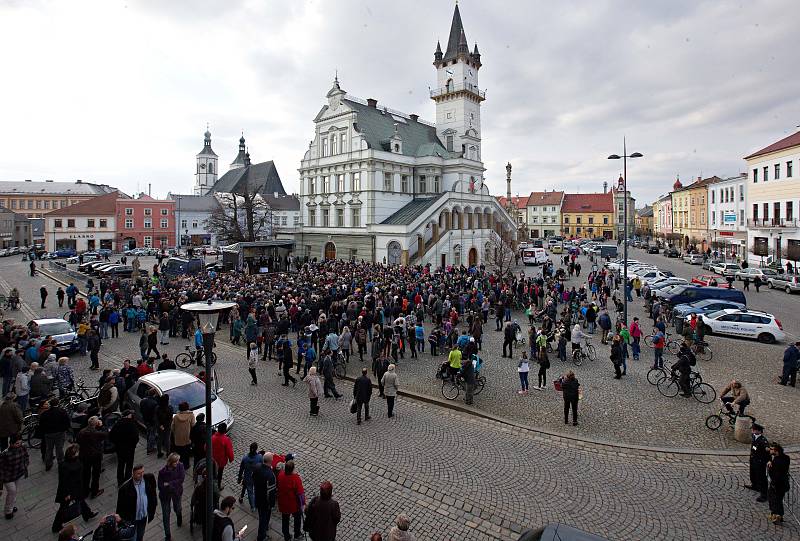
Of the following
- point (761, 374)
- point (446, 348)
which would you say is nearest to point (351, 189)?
point (446, 348)

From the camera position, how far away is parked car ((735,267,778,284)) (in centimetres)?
3434

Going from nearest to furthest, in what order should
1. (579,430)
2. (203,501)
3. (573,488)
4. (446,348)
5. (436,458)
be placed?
(203,501), (573,488), (436,458), (579,430), (446,348)

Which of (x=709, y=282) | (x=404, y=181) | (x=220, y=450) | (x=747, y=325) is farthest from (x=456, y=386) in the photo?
(x=404, y=181)

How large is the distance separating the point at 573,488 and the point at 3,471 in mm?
9624

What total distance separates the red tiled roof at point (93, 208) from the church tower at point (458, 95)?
54.6 meters

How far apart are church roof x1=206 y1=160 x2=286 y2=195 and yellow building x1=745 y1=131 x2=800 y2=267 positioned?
7456 cm

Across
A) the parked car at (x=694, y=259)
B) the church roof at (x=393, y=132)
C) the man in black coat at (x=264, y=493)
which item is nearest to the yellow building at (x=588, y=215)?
the parked car at (x=694, y=259)

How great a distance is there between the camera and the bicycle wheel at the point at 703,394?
12.6m

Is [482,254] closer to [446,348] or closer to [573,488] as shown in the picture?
[446,348]

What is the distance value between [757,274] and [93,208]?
85.3 metres

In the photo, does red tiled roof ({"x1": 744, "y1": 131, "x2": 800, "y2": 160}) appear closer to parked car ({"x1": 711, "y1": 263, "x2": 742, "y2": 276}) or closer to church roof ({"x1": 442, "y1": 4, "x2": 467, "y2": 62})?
parked car ({"x1": 711, "y1": 263, "x2": 742, "y2": 276})

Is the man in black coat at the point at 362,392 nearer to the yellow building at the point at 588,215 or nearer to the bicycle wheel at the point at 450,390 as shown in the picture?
the bicycle wheel at the point at 450,390

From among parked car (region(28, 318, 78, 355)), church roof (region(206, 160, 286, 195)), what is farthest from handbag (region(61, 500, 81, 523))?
church roof (region(206, 160, 286, 195))

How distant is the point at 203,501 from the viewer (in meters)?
6.99
